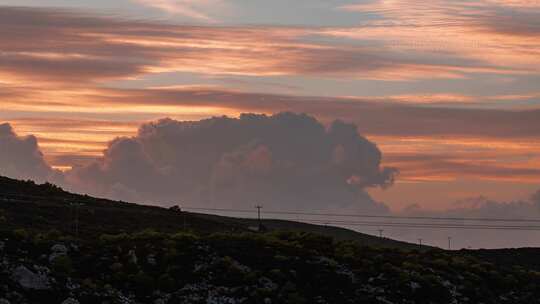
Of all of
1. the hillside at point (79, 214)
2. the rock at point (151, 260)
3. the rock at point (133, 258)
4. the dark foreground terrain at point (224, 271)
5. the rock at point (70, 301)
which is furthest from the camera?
the hillside at point (79, 214)

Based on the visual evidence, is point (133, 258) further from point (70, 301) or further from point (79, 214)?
point (79, 214)

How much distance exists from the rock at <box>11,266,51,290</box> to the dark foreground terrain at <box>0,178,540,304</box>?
8cm

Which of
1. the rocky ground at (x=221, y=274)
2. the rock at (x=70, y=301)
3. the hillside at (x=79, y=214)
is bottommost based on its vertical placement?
the rock at (x=70, y=301)

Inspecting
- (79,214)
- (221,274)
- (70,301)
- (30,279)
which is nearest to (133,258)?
(221,274)

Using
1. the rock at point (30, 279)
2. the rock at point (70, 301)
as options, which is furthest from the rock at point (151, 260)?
the rock at point (70, 301)

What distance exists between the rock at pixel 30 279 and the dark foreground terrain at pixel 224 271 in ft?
0.28

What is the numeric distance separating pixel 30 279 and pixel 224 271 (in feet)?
57.4

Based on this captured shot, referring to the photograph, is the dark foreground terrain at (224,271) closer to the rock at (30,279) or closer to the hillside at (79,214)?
the rock at (30,279)

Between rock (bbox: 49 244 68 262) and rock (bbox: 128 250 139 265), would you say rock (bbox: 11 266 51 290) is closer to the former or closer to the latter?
rock (bbox: 49 244 68 262)

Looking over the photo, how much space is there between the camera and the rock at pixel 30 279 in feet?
250

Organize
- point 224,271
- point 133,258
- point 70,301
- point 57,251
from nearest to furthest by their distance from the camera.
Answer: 1. point 70,301
2. point 57,251
3. point 133,258
4. point 224,271

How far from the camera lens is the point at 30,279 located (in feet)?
252

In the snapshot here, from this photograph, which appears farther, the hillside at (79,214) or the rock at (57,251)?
the hillside at (79,214)

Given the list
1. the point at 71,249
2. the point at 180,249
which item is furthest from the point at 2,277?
the point at 180,249
